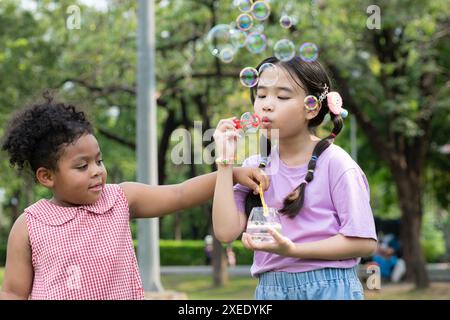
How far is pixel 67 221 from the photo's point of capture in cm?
255

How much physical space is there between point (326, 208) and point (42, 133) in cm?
93

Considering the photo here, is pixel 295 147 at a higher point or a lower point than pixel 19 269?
higher

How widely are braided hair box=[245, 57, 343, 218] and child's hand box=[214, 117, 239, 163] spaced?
157 millimetres

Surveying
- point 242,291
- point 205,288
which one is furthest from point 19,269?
point 205,288

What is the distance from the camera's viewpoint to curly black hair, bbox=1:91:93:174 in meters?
2.58

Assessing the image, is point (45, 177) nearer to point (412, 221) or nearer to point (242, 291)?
point (242, 291)

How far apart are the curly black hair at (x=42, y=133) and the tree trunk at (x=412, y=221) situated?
43.5 feet

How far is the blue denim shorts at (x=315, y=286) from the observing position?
8.05 feet

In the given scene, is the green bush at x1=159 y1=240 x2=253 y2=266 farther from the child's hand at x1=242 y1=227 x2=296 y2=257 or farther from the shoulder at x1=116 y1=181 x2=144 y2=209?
the child's hand at x1=242 y1=227 x2=296 y2=257

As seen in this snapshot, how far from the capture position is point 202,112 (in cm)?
1736

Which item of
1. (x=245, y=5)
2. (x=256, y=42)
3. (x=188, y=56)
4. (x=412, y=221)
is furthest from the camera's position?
(x=188, y=56)

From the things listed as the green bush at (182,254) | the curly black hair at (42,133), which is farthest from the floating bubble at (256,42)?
the green bush at (182,254)

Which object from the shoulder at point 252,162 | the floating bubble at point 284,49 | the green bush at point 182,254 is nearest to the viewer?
the shoulder at point 252,162

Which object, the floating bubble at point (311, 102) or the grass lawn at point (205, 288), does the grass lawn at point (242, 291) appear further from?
the floating bubble at point (311, 102)
